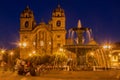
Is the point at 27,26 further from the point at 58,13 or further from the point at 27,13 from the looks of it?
the point at 58,13

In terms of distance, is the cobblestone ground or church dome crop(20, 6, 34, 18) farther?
church dome crop(20, 6, 34, 18)

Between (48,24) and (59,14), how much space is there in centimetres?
365

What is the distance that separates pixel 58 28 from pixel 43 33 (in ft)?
13.0

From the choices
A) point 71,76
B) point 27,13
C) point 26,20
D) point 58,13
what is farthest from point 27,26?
point 71,76

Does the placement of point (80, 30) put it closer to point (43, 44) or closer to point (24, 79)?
point (24, 79)

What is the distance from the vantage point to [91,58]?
3625 cm

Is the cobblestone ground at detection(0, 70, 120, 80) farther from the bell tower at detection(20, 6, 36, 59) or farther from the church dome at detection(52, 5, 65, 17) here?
the church dome at detection(52, 5, 65, 17)

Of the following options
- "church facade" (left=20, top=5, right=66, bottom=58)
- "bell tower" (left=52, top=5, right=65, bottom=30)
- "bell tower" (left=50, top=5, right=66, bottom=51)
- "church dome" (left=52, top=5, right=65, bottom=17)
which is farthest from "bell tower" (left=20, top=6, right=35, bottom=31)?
"church dome" (left=52, top=5, right=65, bottom=17)

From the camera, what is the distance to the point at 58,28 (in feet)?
271

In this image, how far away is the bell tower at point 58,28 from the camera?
81.8 m

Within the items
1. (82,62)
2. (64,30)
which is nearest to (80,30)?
(82,62)

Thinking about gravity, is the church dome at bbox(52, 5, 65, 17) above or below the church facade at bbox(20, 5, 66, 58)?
above

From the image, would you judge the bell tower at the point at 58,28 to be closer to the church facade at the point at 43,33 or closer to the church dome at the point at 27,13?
the church facade at the point at 43,33

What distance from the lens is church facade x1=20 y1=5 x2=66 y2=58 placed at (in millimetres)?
82188
